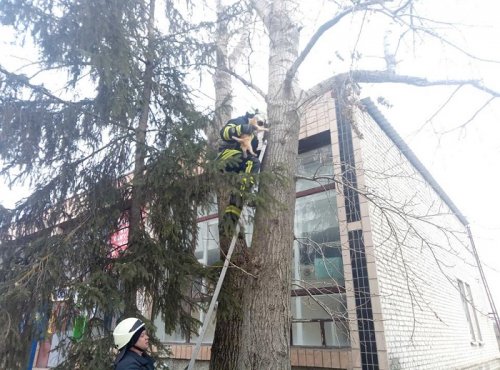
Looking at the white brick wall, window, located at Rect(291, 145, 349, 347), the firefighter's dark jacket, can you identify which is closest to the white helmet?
the firefighter's dark jacket

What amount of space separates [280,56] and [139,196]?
2744 millimetres

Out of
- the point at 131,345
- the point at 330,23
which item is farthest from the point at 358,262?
the point at 131,345

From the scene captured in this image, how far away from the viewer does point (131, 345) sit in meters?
2.80

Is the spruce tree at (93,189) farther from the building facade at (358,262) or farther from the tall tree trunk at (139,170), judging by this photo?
the building facade at (358,262)

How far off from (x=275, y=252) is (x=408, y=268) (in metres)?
2.99

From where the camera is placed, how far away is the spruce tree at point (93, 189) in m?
3.21

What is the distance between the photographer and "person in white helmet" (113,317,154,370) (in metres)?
2.70

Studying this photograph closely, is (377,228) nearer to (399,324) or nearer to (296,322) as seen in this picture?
(399,324)

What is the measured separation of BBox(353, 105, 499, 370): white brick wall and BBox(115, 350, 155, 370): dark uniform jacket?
107 inches

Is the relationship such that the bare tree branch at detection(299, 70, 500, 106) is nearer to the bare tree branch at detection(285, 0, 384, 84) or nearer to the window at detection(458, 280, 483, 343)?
the bare tree branch at detection(285, 0, 384, 84)

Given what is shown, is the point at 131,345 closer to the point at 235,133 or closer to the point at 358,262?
the point at 235,133

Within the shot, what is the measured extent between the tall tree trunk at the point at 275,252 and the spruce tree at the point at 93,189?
25.1 inches

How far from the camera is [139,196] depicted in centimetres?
400

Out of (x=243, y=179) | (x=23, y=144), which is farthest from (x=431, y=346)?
(x=23, y=144)
